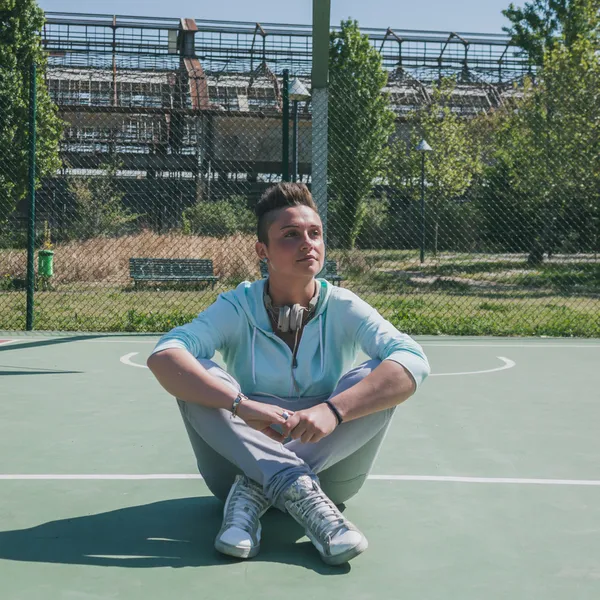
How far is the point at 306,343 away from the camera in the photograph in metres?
3.11

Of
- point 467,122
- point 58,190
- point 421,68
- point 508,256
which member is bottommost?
point 508,256

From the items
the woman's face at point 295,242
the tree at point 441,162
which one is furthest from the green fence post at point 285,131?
the tree at point 441,162

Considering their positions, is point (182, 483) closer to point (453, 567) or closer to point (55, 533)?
point (55, 533)

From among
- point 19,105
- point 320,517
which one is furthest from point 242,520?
point 19,105

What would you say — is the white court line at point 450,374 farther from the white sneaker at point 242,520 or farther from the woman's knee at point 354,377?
the white sneaker at point 242,520

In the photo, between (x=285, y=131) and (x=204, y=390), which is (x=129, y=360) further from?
(x=204, y=390)

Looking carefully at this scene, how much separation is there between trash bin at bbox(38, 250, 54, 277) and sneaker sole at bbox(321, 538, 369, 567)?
515 inches

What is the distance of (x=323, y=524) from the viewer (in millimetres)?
2648

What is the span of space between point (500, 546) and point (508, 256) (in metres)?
20.3

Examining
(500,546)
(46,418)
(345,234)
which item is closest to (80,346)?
(46,418)

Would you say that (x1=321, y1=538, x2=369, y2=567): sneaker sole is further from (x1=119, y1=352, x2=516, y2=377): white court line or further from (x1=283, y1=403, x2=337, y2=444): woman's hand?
(x1=119, y1=352, x2=516, y2=377): white court line

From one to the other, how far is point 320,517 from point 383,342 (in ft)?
2.10

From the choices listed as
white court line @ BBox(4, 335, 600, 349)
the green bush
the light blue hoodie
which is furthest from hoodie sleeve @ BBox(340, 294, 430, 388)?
the green bush

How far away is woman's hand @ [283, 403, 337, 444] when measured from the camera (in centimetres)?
271
